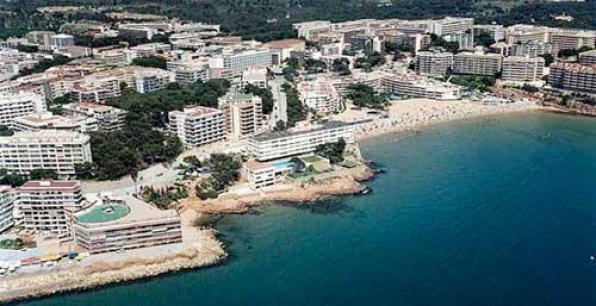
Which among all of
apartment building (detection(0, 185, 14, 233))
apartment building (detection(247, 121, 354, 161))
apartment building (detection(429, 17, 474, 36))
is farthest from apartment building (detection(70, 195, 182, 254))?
apartment building (detection(429, 17, 474, 36))

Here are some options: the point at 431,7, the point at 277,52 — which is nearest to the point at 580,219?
the point at 277,52

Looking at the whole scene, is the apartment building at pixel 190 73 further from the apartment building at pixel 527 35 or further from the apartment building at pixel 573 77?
the apartment building at pixel 527 35

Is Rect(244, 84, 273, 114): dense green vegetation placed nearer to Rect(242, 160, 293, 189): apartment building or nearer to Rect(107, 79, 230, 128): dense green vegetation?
Rect(107, 79, 230, 128): dense green vegetation

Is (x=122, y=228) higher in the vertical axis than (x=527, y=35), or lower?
lower

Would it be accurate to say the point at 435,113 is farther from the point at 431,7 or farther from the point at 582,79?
the point at 431,7

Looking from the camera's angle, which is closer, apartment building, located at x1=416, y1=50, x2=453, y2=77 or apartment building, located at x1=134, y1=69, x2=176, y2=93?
apartment building, located at x1=134, y1=69, x2=176, y2=93

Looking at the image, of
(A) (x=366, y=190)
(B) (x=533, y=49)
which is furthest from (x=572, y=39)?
(A) (x=366, y=190)

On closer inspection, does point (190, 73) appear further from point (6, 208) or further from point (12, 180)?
point (6, 208)
